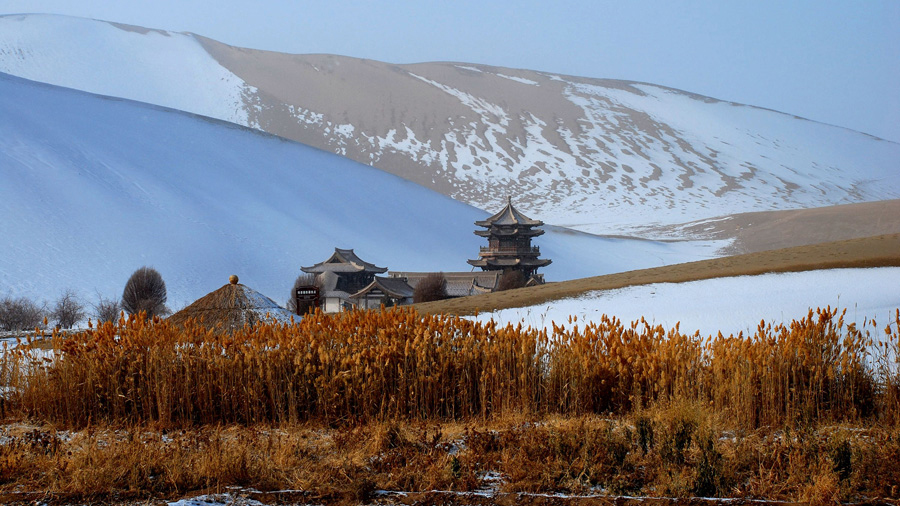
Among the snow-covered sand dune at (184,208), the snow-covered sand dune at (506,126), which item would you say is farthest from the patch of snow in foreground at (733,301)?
the snow-covered sand dune at (506,126)

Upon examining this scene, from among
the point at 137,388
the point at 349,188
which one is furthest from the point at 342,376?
the point at 349,188

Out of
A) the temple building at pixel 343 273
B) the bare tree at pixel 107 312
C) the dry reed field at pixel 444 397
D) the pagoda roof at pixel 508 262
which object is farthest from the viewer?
the pagoda roof at pixel 508 262

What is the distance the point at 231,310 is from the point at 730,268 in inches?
439

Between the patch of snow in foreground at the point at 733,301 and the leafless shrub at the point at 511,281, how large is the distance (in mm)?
23341

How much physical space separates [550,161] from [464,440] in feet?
454

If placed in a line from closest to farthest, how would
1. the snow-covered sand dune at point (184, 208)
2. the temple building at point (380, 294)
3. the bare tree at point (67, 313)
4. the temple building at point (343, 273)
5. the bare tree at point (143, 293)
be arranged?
the bare tree at point (67, 313) < the bare tree at point (143, 293) < the temple building at point (380, 294) < the snow-covered sand dune at point (184, 208) < the temple building at point (343, 273)

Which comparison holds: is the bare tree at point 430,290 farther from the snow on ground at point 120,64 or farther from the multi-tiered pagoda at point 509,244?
the snow on ground at point 120,64

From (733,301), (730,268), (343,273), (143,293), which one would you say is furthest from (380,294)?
(733,301)

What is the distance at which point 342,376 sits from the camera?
651cm

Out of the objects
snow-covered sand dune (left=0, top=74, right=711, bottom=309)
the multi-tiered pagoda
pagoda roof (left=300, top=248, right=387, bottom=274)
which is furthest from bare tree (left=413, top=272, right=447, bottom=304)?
snow-covered sand dune (left=0, top=74, right=711, bottom=309)

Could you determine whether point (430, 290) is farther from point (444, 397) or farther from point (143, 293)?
point (444, 397)

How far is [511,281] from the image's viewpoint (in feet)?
131

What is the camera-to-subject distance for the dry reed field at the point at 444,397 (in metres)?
5.31

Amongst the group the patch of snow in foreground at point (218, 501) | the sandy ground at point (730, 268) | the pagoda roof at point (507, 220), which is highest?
the pagoda roof at point (507, 220)
